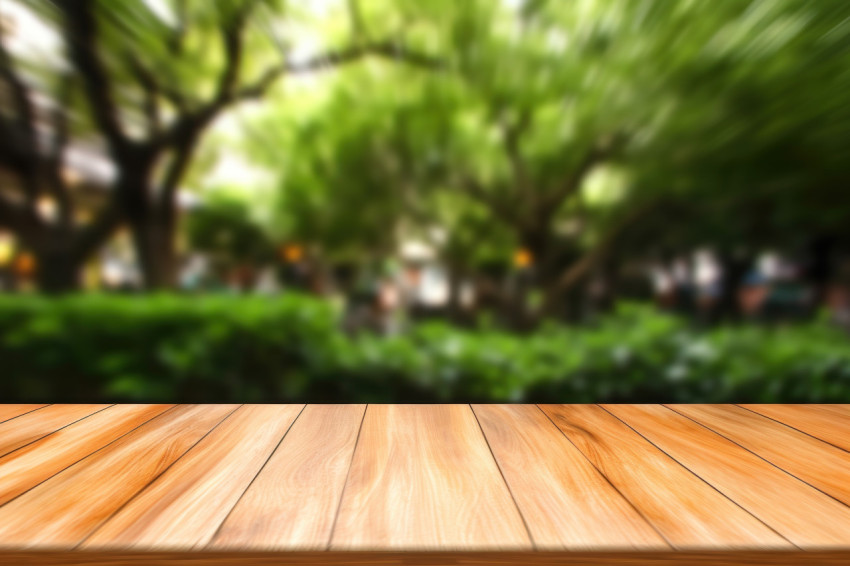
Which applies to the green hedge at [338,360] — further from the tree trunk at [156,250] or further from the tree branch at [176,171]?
the tree branch at [176,171]

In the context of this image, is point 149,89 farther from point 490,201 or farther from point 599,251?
point 599,251

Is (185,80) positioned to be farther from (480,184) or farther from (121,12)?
(480,184)

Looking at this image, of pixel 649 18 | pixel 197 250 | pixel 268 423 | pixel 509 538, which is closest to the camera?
pixel 509 538

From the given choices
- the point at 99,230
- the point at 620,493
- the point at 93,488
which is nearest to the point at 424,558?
the point at 620,493

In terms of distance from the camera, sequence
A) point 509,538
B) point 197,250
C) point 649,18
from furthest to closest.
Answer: point 197,250, point 649,18, point 509,538

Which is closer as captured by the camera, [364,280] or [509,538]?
[509,538]

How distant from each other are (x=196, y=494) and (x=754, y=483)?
45.2 inches

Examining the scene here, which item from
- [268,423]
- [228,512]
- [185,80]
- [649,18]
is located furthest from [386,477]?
[649,18]

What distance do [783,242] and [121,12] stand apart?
7.83ft

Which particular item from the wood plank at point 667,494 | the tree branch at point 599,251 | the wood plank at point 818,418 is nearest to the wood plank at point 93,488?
the wood plank at point 667,494

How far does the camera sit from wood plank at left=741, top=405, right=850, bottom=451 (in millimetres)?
1475

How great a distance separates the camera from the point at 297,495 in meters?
1.04

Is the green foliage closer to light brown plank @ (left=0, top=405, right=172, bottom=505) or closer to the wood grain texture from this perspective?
A: light brown plank @ (left=0, top=405, right=172, bottom=505)

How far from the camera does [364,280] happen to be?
185cm
